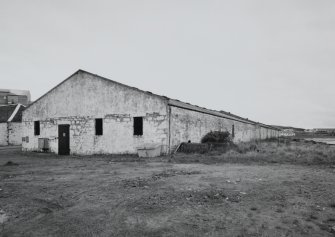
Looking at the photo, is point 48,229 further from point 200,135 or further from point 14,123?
point 14,123

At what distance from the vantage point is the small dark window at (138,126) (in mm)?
16122

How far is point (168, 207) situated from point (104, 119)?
13.2 meters

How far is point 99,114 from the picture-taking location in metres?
17.5

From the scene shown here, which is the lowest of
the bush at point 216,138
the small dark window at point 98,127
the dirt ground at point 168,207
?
the dirt ground at point 168,207

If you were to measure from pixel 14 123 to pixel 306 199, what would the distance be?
33.5 meters

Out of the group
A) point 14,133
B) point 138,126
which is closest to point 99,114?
point 138,126

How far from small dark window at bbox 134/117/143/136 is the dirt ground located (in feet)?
27.4

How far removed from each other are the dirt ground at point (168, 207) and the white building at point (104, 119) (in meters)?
8.06

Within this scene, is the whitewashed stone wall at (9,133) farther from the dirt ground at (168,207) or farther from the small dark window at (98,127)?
the dirt ground at (168,207)

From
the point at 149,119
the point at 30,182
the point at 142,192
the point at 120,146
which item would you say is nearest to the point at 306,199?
the point at 142,192

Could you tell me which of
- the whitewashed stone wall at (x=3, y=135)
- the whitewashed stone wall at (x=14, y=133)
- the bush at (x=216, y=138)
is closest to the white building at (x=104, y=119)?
the bush at (x=216, y=138)

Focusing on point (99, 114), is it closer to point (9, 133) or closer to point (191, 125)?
point (191, 125)

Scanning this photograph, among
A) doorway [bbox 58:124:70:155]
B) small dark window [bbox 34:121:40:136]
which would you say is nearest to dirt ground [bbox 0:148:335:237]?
doorway [bbox 58:124:70:155]

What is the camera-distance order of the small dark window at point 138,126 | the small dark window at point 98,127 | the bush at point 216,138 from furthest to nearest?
the bush at point 216,138
the small dark window at point 98,127
the small dark window at point 138,126
